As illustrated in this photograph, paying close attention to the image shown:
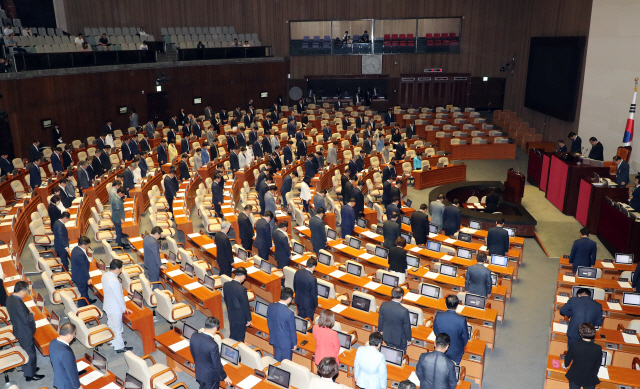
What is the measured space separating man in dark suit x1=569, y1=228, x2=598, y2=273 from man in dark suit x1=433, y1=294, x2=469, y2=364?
4679 mm

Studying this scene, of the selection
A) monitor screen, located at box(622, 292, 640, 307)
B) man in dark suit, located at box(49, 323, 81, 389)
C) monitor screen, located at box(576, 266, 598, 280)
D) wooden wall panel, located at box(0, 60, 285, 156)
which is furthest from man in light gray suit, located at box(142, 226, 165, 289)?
wooden wall panel, located at box(0, 60, 285, 156)

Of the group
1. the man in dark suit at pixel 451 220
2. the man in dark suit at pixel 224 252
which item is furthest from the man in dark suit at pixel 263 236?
the man in dark suit at pixel 451 220

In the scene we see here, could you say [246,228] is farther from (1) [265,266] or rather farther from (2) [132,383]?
(2) [132,383]

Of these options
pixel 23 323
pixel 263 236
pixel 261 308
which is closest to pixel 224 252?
pixel 263 236

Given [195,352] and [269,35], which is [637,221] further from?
[269,35]

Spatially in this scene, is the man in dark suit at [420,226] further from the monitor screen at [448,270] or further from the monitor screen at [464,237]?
the monitor screen at [448,270]

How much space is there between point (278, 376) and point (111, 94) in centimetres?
1973

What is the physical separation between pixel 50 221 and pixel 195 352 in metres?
8.38

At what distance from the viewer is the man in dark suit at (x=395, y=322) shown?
757cm

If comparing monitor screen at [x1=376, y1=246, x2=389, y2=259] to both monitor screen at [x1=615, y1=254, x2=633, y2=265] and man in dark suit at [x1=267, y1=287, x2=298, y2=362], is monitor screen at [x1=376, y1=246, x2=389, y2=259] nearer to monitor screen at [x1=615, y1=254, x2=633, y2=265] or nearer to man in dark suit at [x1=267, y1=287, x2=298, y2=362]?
man in dark suit at [x1=267, y1=287, x2=298, y2=362]

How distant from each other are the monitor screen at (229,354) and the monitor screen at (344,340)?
1.51 m

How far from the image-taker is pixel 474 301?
8875 millimetres

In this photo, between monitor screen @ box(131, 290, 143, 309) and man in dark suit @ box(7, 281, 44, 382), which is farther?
monitor screen @ box(131, 290, 143, 309)

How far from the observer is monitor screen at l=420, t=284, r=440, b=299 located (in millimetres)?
9242
